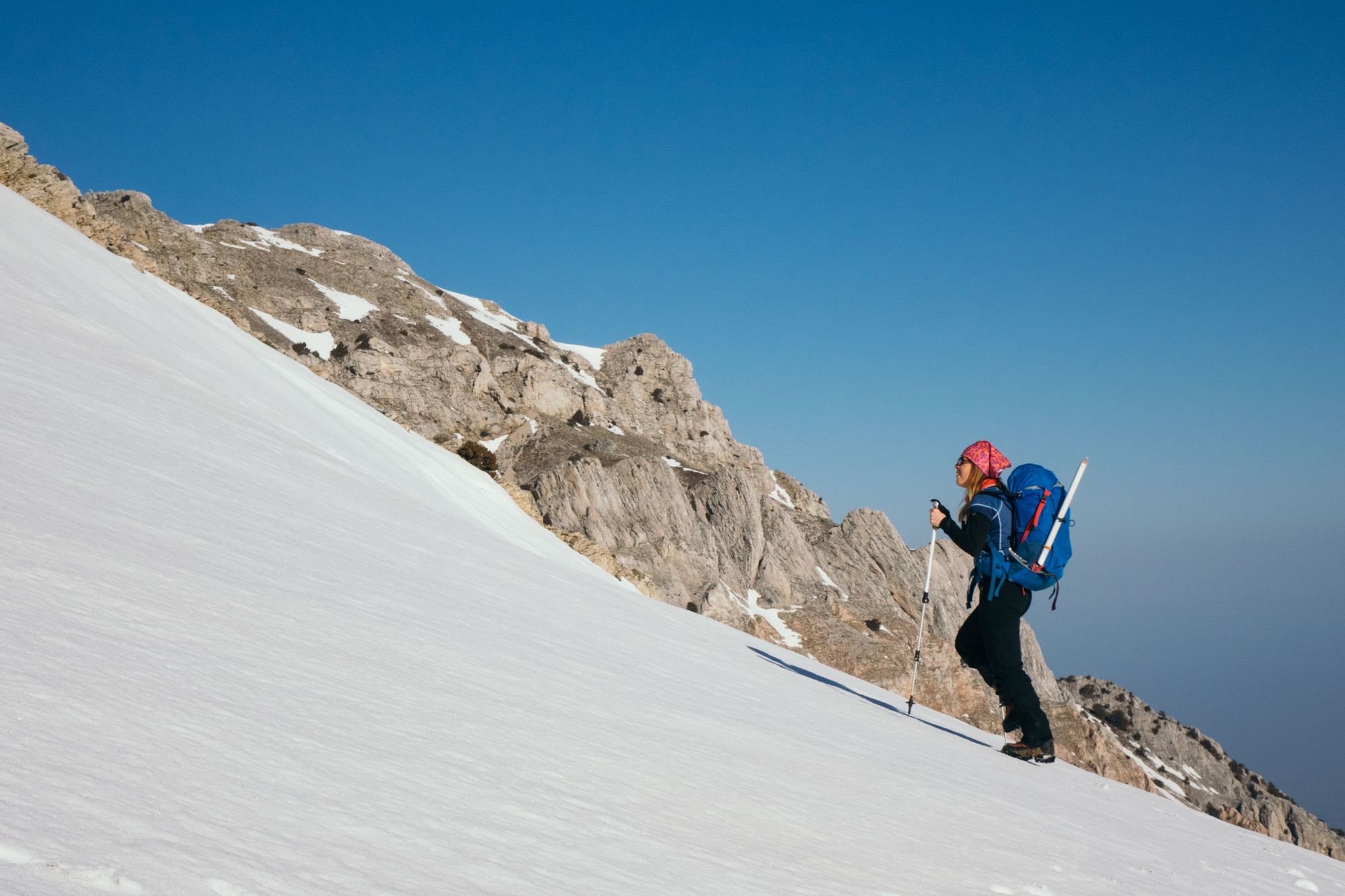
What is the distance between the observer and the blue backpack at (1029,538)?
326 inches

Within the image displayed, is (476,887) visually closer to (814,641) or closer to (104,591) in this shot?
(104,591)

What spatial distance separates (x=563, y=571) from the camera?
11922mm

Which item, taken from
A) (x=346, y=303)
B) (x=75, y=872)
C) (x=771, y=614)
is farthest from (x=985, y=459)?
(x=346, y=303)

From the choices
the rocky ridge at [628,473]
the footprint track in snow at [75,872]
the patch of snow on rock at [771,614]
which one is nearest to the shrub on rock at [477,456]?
the rocky ridge at [628,473]

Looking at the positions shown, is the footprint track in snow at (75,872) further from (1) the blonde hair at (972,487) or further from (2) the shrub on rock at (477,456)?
(2) the shrub on rock at (477,456)

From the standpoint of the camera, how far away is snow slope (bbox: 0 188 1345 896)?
2.52 m

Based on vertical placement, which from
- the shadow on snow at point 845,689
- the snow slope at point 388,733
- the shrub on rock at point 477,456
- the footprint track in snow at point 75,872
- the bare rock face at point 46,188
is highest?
the bare rock face at point 46,188

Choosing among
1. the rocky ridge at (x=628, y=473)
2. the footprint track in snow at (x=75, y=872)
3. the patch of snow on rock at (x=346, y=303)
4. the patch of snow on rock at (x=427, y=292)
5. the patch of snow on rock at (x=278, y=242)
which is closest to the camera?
the footprint track in snow at (x=75, y=872)

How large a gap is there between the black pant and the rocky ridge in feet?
98.9

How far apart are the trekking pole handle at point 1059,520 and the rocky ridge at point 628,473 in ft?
101

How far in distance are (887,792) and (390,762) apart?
315cm

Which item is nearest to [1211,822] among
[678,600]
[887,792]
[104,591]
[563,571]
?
[887,792]

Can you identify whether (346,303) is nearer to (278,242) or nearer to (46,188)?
(278,242)

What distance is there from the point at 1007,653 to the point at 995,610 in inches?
16.3
